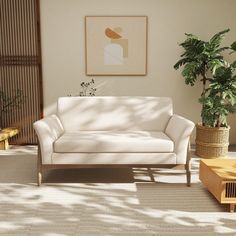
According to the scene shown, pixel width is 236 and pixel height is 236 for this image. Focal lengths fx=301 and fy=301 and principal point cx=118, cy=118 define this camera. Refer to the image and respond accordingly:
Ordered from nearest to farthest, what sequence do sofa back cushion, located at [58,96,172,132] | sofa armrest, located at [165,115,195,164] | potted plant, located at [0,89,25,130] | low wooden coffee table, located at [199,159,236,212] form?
low wooden coffee table, located at [199,159,236,212]
sofa armrest, located at [165,115,195,164]
sofa back cushion, located at [58,96,172,132]
potted plant, located at [0,89,25,130]

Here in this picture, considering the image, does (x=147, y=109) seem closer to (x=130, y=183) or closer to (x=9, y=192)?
(x=130, y=183)

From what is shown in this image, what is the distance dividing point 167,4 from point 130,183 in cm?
325

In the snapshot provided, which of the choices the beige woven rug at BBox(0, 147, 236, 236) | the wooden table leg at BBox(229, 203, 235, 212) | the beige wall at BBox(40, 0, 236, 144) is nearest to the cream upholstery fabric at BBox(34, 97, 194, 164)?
the beige woven rug at BBox(0, 147, 236, 236)

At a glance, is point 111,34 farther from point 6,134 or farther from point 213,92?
point 6,134

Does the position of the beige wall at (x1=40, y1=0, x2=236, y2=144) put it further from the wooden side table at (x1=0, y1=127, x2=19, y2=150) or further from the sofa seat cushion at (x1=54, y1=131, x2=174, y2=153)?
the sofa seat cushion at (x1=54, y1=131, x2=174, y2=153)

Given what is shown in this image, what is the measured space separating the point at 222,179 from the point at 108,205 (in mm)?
1100

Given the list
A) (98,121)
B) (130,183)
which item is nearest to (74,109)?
(98,121)

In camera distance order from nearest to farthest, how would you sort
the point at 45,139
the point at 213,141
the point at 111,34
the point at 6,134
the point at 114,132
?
the point at 45,139
the point at 114,132
the point at 213,141
the point at 6,134
the point at 111,34

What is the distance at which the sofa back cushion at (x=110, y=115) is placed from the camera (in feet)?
13.4

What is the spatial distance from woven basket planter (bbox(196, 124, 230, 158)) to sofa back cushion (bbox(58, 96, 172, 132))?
90 centimetres

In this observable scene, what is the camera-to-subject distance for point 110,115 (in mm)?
4121

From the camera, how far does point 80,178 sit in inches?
147

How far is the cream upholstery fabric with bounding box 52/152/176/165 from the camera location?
11.2 feet

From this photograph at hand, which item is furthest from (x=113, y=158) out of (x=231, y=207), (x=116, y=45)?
(x=116, y=45)
